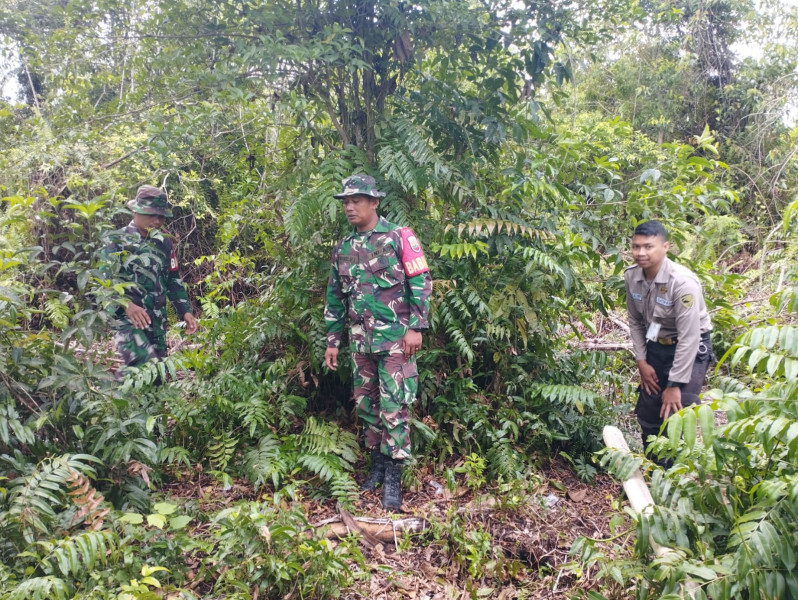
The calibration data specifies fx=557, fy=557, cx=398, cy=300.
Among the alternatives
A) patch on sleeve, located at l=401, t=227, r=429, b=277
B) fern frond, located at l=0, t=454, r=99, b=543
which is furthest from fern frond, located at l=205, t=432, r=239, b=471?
patch on sleeve, located at l=401, t=227, r=429, b=277

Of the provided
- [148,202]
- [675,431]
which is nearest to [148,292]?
[148,202]

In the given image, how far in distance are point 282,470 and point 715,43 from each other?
46.7 feet

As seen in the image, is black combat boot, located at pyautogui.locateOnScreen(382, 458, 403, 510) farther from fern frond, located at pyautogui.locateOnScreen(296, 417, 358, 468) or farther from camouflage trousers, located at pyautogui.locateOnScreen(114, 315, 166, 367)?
camouflage trousers, located at pyautogui.locateOnScreen(114, 315, 166, 367)

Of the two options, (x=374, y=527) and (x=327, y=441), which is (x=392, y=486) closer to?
(x=374, y=527)

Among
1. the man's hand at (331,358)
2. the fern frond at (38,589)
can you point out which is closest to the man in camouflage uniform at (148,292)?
the man's hand at (331,358)

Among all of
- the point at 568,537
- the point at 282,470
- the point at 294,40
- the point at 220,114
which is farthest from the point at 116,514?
the point at 294,40

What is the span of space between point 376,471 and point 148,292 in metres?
2.81

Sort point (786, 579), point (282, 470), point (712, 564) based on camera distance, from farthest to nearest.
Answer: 1. point (282, 470)
2. point (712, 564)
3. point (786, 579)

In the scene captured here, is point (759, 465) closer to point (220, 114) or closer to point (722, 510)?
point (722, 510)

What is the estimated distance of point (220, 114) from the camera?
4.61m

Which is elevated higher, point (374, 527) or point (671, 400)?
point (671, 400)

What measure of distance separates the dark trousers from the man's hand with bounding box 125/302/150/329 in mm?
4083

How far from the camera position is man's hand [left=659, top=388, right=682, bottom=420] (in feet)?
12.5

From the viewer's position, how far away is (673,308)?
381 centimetres
